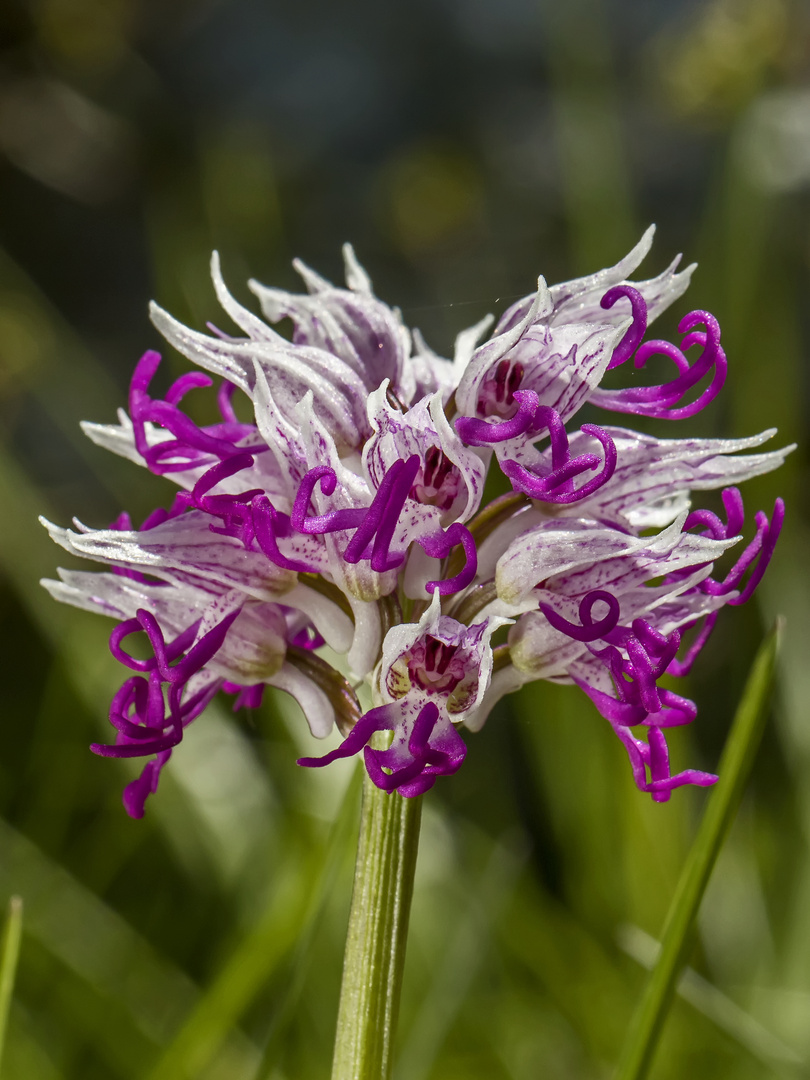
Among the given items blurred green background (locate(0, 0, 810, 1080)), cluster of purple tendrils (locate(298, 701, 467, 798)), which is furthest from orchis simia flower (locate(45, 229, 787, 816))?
blurred green background (locate(0, 0, 810, 1080))

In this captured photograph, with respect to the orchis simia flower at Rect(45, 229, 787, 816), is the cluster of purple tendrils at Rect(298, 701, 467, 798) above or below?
below

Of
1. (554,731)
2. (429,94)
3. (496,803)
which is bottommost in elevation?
(496,803)

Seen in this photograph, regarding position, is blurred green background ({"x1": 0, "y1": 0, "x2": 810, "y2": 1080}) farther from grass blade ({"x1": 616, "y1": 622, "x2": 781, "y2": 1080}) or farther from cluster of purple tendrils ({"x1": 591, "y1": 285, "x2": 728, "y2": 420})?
cluster of purple tendrils ({"x1": 591, "y1": 285, "x2": 728, "y2": 420})

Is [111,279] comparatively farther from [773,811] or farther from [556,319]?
[556,319]

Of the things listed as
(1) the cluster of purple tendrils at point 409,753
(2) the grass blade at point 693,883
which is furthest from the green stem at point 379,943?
(2) the grass blade at point 693,883

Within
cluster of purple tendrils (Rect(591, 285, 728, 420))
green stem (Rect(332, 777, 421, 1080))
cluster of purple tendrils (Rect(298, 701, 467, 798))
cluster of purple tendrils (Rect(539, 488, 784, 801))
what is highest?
cluster of purple tendrils (Rect(591, 285, 728, 420))

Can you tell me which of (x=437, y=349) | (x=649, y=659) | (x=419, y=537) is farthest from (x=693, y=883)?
(x=437, y=349)

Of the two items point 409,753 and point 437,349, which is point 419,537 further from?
point 437,349

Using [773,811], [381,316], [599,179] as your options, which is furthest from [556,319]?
[773,811]
